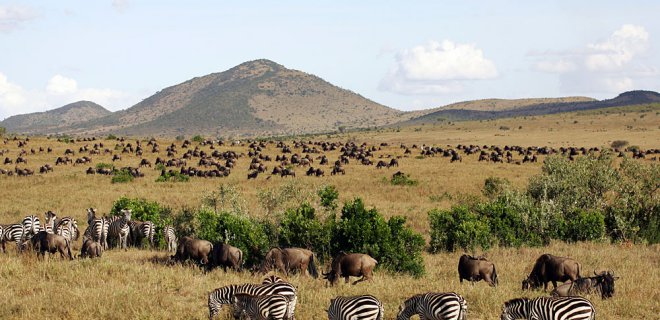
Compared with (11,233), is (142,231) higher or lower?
lower

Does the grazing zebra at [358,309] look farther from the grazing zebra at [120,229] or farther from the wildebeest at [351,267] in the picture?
the grazing zebra at [120,229]

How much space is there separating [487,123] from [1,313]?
154 metres

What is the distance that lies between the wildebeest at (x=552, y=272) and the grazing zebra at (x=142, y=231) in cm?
1446

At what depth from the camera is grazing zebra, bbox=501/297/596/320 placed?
11.1 metres

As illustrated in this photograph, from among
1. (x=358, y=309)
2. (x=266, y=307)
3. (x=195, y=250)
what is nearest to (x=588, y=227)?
(x=195, y=250)

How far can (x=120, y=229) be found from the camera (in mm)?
23172

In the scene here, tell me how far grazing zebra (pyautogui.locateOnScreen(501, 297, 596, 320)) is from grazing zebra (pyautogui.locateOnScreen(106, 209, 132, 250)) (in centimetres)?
1619

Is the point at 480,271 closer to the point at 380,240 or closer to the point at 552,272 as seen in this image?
the point at 552,272

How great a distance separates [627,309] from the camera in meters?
13.6

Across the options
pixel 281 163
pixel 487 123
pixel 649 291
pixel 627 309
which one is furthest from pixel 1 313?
pixel 487 123

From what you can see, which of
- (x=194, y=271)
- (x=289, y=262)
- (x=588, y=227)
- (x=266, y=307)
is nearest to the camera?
(x=266, y=307)

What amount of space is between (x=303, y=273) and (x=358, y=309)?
5.80 meters

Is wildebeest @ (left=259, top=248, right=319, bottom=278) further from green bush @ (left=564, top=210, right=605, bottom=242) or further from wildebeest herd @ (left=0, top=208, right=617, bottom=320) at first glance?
green bush @ (left=564, top=210, right=605, bottom=242)

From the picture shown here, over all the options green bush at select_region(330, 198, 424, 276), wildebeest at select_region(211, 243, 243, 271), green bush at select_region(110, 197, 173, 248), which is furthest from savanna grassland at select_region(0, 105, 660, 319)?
green bush at select_region(110, 197, 173, 248)
